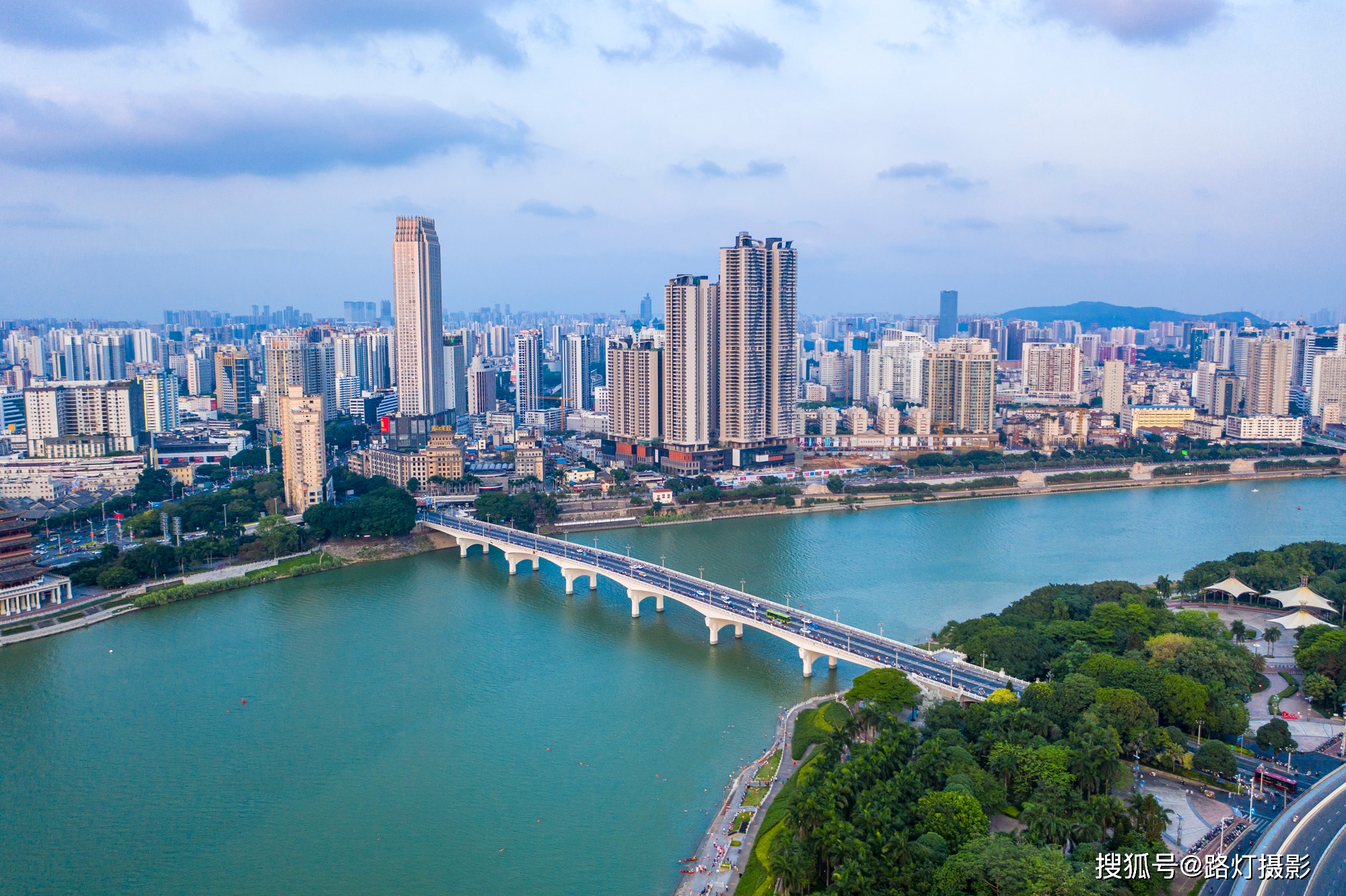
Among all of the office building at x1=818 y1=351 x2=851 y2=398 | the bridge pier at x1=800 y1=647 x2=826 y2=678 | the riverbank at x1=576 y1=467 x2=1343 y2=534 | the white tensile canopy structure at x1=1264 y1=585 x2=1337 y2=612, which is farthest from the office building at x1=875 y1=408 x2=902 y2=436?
the bridge pier at x1=800 y1=647 x2=826 y2=678

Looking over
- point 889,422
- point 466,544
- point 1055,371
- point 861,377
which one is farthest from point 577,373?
point 466,544

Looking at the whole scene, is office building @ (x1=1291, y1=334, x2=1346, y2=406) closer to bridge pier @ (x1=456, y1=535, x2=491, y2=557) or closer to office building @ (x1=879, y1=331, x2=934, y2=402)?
office building @ (x1=879, y1=331, x2=934, y2=402)

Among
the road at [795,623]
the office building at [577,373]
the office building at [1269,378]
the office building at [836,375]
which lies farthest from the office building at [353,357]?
the office building at [1269,378]

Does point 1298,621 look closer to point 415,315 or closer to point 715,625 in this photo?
point 715,625

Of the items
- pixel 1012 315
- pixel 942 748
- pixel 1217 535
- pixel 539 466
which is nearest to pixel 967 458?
pixel 1217 535

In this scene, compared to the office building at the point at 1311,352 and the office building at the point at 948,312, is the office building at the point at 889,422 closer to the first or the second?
the office building at the point at 1311,352
